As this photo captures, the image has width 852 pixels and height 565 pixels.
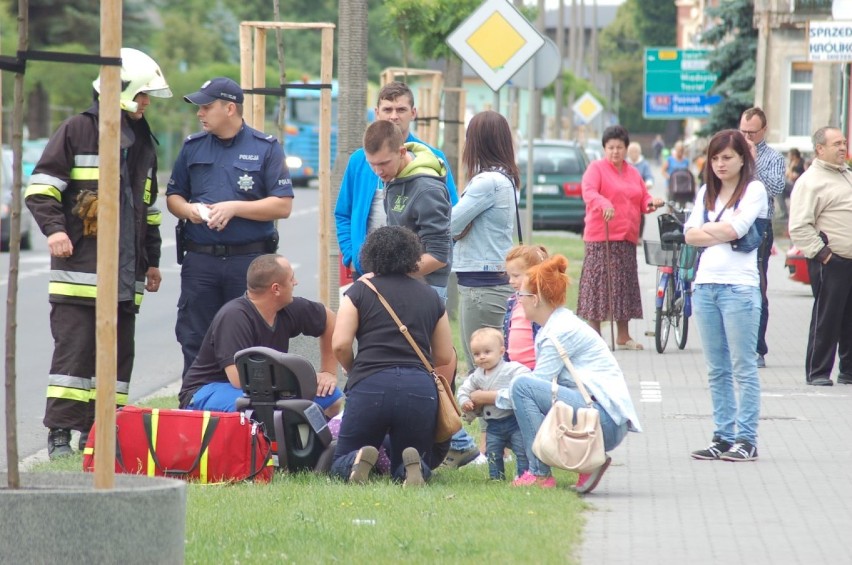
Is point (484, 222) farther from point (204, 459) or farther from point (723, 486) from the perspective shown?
point (204, 459)

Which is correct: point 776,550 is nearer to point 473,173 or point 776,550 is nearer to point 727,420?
point 727,420

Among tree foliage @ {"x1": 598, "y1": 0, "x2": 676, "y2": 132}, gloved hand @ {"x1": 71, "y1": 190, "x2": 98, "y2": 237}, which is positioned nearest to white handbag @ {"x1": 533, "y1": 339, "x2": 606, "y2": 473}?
gloved hand @ {"x1": 71, "y1": 190, "x2": 98, "y2": 237}

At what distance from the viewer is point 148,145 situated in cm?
837

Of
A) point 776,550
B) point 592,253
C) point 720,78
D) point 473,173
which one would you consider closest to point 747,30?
point 720,78

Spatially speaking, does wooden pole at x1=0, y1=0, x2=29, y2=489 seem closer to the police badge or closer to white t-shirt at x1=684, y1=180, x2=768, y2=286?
the police badge

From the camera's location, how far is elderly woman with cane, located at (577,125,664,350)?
1363 centimetres

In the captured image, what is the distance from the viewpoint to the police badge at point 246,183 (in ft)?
28.3

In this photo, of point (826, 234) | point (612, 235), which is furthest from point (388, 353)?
point (612, 235)

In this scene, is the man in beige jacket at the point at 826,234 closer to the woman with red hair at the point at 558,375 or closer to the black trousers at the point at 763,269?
the black trousers at the point at 763,269

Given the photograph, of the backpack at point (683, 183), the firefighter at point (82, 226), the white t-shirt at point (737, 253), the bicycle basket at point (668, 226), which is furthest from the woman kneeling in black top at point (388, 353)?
the backpack at point (683, 183)

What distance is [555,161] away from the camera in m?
29.5

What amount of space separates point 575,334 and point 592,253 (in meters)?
Answer: 6.55

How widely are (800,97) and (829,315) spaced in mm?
29381

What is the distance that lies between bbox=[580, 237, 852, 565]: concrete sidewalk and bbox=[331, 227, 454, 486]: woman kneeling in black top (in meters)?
0.90
